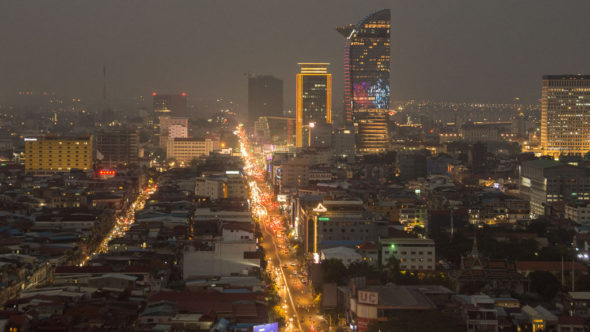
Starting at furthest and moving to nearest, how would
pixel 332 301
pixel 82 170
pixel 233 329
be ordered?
pixel 82 170 < pixel 332 301 < pixel 233 329

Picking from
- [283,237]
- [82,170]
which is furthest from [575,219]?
[82,170]

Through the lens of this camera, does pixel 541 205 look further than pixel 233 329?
Yes

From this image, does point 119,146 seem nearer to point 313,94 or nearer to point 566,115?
point 313,94

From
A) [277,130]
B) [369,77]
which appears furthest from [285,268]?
[277,130]

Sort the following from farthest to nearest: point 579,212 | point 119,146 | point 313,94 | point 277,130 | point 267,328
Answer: point 277,130 → point 313,94 → point 119,146 → point 579,212 → point 267,328

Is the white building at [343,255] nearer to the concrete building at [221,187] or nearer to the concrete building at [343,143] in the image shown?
the concrete building at [221,187]

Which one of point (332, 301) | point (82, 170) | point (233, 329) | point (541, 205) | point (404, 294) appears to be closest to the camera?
point (233, 329)

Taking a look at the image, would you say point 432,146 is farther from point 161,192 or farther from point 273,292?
point 273,292
